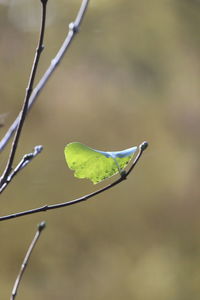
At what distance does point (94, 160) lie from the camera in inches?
20.1

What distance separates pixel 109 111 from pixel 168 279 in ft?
3.14

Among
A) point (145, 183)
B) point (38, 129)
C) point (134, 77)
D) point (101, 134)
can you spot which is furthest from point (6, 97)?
point (145, 183)

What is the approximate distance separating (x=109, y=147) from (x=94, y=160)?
192 centimetres

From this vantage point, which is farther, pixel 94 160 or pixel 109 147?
pixel 109 147

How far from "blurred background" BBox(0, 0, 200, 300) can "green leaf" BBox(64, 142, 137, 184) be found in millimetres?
1810

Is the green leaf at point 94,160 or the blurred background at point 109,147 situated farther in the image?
the blurred background at point 109,147

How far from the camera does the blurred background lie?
7.59 ft

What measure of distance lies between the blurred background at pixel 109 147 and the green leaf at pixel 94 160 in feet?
5.94

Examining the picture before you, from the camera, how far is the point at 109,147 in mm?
2432

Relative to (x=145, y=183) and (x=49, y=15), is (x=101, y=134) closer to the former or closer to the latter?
(x=145, y=183)

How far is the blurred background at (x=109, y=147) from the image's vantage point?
2314mm

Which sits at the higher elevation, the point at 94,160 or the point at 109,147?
the point at 109,147

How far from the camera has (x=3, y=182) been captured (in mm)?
472

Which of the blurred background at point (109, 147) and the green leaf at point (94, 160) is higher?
the blurred background at point (109, 147)
